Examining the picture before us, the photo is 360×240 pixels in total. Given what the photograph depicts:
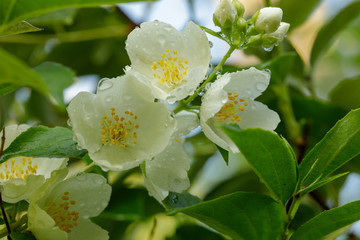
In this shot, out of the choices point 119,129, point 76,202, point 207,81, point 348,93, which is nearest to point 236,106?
point 207,81

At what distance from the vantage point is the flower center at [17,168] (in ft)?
3.06

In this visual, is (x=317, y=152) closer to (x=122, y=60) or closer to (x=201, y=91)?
(x=201, y=91)

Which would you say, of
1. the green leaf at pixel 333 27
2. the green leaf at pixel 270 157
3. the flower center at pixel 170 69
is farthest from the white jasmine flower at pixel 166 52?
the green leaf at pixel 333 27

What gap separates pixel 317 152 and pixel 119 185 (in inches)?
28.8

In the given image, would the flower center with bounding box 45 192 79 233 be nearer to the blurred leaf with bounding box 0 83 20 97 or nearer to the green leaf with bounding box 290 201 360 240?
the blurred leaf with bounding box 0 83 20 97

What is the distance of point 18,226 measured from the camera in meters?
0.82

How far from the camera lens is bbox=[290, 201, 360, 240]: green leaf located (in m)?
0.77

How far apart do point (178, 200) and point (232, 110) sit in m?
0.20

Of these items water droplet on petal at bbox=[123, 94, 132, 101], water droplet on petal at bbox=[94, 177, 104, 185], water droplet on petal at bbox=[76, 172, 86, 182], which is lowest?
water droplet on petal at bbox=[94, 177, 104, 185]

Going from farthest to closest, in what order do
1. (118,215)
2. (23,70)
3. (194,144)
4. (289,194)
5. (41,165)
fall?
(194,144) < (118,215) < (41,165) < (289,194) < (23,70)

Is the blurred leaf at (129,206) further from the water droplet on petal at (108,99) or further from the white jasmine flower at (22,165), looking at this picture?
the water droplet on petal at (108,99)

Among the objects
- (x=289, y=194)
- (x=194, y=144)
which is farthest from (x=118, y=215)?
(x=289, y=194)

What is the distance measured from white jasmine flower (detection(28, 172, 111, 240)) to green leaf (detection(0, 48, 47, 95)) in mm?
308

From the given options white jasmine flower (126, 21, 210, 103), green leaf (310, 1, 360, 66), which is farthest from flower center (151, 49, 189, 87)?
green leaf (310, 1, 360, 66)
